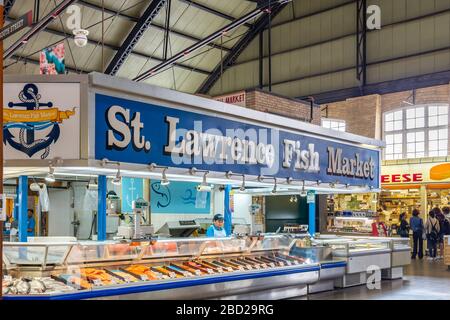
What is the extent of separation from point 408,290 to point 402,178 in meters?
9.08

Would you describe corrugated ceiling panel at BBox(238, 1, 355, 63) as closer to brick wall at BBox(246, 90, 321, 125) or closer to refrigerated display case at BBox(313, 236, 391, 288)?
brick wall at BBox(246, 90, 321, 125)

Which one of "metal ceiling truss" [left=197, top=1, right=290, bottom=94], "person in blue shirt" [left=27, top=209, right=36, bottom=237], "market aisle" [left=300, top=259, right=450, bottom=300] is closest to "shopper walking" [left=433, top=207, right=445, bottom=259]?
"market aisle" [left=300, top=259, right=450, bottom=300]

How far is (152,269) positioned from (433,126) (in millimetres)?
14980

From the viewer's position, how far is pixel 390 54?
20156 mm

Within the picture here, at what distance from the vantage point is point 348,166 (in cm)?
1120

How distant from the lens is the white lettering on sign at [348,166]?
10.6 m

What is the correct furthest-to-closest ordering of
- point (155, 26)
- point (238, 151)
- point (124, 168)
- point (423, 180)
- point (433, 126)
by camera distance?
point (155, 26) < point (433, 126) < point (423, 180) < point (238, 151) < point (124, 168)

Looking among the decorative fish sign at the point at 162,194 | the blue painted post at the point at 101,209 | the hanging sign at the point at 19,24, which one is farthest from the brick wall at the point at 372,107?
the hanging sign at the point at 19,24

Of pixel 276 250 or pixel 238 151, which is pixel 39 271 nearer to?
pixel 238 151

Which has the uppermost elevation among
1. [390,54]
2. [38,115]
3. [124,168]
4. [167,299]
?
[390,54]

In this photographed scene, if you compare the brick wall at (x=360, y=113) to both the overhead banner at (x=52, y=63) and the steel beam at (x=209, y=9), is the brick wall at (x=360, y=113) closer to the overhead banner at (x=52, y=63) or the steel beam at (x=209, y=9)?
the steel beam at (x=209, y=9)

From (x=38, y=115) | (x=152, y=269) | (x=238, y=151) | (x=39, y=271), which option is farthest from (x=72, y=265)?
(x=238, y=151)

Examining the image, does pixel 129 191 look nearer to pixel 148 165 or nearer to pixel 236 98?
pixel 236 98

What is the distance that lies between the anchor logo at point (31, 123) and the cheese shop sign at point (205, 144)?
0.46 m
